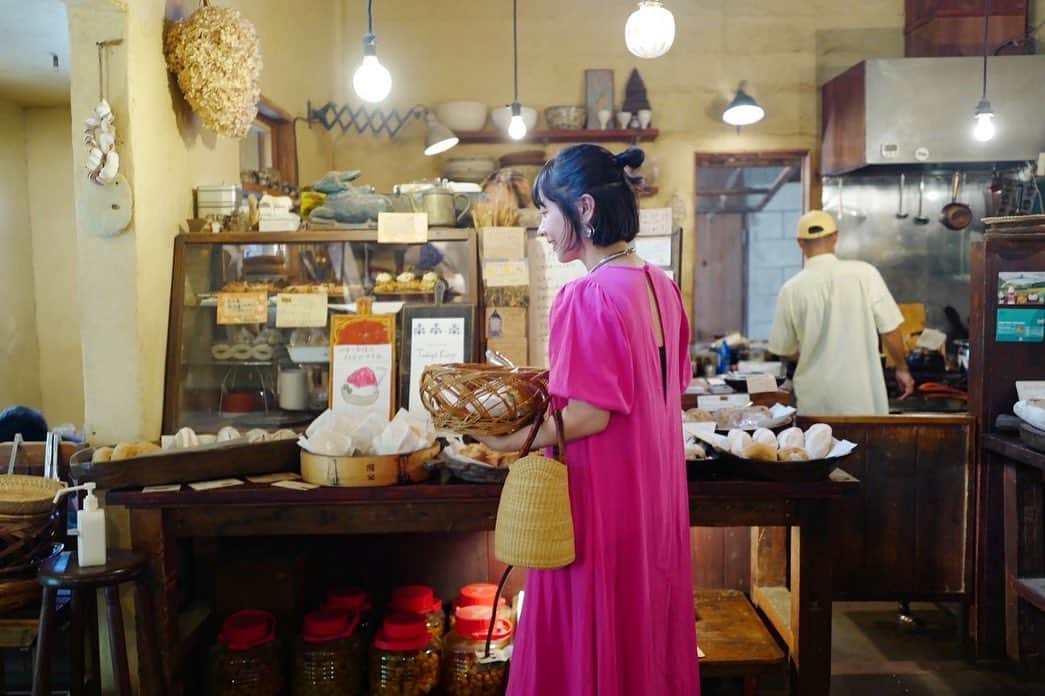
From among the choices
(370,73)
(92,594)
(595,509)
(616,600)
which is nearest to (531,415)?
(595,509)

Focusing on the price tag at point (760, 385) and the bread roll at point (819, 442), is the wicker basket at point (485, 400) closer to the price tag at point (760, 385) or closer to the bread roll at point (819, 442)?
the bread roll at point (819, 442)

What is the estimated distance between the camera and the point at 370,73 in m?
3.05

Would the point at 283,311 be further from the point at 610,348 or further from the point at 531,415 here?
the point at 610,348

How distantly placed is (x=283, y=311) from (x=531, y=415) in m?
1.48

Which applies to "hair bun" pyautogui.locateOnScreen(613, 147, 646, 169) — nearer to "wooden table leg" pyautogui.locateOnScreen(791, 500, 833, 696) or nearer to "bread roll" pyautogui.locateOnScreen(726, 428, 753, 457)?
"bread roll" pyautogui.locateOnScreen(726, 428, 753, 457)

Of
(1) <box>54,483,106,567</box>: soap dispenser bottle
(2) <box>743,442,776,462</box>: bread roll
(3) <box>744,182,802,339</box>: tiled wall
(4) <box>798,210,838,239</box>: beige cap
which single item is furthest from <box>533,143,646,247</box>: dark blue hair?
(3) <box>744,182,802,339</box>: tiled wall

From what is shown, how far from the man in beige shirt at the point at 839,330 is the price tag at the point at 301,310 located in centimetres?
245

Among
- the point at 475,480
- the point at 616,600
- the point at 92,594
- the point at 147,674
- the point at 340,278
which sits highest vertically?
the point at 340,278

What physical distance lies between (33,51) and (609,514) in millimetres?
3822

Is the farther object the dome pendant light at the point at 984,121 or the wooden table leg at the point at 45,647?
the dome pendant light at the point at 984,121

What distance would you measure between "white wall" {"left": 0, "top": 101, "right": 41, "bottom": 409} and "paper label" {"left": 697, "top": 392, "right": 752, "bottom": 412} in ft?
14.1

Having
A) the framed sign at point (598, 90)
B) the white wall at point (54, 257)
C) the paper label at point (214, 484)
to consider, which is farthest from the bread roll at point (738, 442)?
the white wall at point (54, 257)

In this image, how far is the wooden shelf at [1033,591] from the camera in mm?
2162

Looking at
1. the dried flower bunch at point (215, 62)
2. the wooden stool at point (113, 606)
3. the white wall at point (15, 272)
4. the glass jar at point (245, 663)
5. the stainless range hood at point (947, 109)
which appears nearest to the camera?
the wooden stool at point (113, 606)
